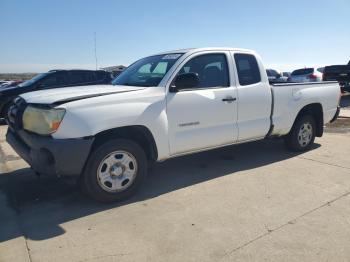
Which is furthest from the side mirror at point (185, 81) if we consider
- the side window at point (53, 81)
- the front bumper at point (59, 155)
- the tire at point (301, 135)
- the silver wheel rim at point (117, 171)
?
the side window at point (53, 81)

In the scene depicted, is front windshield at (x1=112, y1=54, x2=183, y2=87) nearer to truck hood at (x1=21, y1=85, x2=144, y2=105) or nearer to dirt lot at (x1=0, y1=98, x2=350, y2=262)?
truck hood at (x1=21, y1=85, x2=144, y2=105)

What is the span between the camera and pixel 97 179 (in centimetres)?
413

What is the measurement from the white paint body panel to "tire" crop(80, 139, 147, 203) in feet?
0.84

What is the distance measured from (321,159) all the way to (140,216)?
3627 mm

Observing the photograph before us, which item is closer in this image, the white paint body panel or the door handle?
the white paint body panel

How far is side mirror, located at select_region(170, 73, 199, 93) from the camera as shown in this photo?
14.8ft

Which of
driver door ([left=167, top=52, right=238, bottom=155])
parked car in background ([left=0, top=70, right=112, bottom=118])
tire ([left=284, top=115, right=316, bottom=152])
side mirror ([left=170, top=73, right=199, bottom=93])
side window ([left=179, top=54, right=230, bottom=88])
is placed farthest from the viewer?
parked car in background ([left=0, top=70, right=112, bottom=118])

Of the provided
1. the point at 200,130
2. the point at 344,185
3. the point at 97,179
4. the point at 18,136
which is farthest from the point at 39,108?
the point at 344,185

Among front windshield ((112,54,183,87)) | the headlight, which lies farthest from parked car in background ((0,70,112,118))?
the headlight

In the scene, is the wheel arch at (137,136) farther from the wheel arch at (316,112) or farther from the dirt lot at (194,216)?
the wheel arch at (316,112)

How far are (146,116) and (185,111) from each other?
61 centimetres

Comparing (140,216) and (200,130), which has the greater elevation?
(200,130)

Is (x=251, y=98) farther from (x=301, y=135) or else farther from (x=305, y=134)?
(x=305, y=134)

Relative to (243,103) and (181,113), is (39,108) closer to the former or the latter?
(181,113)
